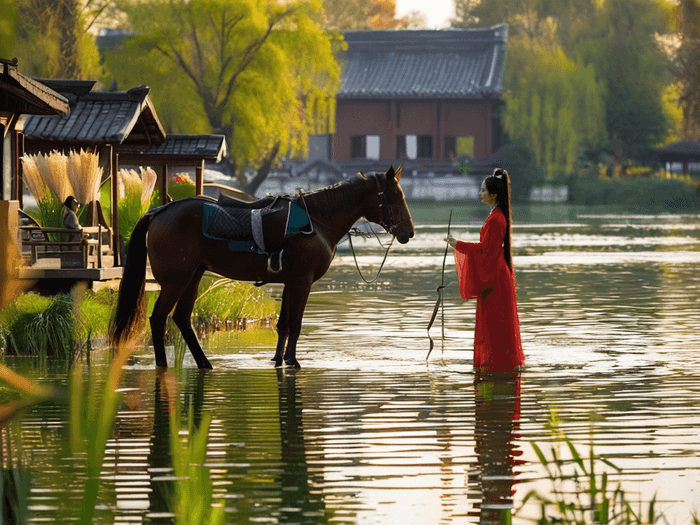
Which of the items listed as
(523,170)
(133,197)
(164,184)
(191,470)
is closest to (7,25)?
(191,470)

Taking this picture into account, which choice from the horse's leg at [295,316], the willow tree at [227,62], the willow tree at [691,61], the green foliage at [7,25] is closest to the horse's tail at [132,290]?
the horse's leg at [295,316]

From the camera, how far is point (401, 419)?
9.53 m

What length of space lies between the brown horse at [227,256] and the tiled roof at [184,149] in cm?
626

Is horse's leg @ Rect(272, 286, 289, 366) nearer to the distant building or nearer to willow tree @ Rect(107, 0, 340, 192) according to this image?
willow tree @ Rect(107, 0, 340, 192)

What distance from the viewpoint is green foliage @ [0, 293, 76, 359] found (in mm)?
13375

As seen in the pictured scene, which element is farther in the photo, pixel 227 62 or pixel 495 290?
pixel 227 62

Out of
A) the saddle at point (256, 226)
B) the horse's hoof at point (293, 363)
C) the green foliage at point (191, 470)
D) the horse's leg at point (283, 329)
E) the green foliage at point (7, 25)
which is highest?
the green foliage at point (7, 25)

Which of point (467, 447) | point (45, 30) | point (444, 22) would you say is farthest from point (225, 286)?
point (444, 22)

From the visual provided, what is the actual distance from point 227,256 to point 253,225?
0.38 m

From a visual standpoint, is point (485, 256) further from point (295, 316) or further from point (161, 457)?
point (161, 457)

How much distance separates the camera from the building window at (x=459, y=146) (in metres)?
70.6

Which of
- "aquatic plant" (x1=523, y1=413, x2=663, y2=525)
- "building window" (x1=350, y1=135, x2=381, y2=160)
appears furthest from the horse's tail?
"building window" (x1=350, y1=135, x2=381, y2=160)

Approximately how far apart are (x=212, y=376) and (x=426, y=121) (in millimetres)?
59261

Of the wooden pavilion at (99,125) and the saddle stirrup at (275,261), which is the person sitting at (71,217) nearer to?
the wooden pavilion at (99,125)
